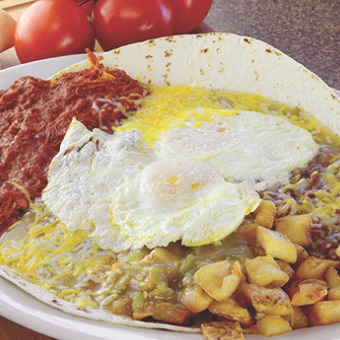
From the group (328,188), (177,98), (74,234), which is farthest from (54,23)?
(328,188)

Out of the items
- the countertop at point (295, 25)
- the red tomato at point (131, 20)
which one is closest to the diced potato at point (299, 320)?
the red tomato at point (131, 20)

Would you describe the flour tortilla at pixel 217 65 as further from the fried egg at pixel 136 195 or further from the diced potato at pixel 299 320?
the diced potato at pixel 299 320

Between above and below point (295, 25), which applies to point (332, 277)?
above

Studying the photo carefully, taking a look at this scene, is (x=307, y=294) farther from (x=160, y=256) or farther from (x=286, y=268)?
(x=160, y=256)

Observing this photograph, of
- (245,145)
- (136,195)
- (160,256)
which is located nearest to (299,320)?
(160,256)

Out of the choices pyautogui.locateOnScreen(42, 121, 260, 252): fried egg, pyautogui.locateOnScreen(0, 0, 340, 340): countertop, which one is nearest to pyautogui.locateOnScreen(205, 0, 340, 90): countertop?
pyautogui.locateOnScreen(0, 0, 340, 340): countertop

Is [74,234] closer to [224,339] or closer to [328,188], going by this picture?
[224,339]
